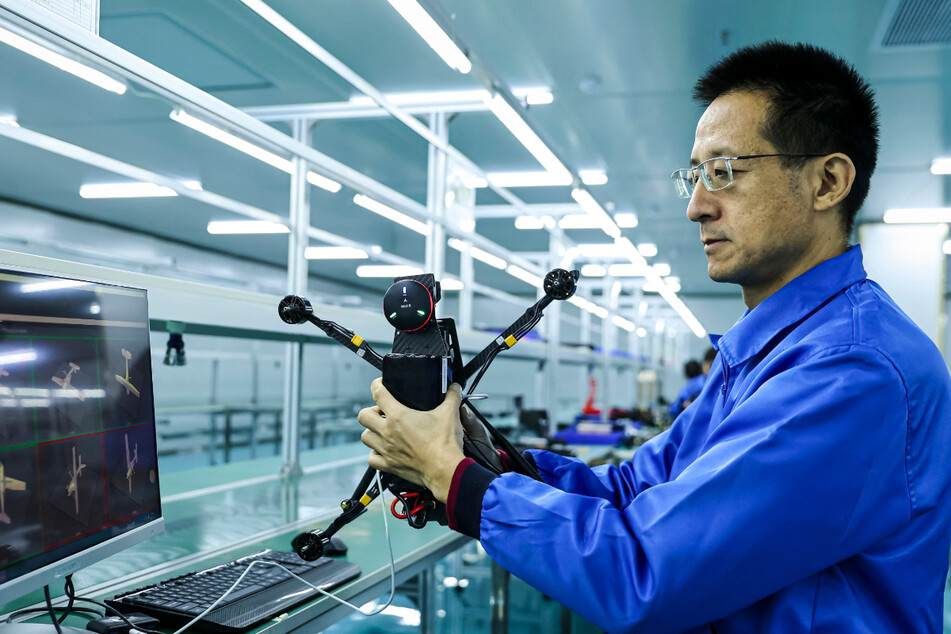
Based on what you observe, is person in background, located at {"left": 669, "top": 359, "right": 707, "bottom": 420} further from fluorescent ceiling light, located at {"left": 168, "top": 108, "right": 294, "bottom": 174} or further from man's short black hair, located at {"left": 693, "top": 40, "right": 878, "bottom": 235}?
man's short black hair, located at {"left": 693, "top": 40, "right": 878, "bottom": 235}

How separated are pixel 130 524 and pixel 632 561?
32.3 inches

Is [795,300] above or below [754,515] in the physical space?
above

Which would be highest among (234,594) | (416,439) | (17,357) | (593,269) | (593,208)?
(593,269)

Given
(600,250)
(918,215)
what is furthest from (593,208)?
(918,215)

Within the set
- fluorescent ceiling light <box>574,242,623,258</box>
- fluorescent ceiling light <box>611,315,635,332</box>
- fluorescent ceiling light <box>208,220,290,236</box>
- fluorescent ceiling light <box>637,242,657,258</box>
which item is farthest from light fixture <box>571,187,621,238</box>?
fluorescent ceiling light <box>637,242,657,258</box>

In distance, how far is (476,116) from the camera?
600 centimetres

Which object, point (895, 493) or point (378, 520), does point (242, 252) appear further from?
point (895, 493)

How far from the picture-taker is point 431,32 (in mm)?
2160

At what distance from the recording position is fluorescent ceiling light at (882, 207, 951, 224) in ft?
27.7

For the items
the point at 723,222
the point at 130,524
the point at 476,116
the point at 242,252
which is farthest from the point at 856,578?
the point at 242,252

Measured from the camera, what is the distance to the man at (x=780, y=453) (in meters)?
0.86

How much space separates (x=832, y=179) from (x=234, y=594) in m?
1.31

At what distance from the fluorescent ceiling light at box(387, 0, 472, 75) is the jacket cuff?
61.1 inches

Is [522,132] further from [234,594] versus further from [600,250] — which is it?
[600,250]
